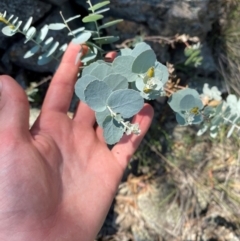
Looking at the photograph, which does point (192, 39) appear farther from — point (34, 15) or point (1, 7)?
point (1, 7)

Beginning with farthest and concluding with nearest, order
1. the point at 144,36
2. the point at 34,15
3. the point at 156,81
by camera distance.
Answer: the point at 144,36 → the point at 34,15 → the point at 156,81

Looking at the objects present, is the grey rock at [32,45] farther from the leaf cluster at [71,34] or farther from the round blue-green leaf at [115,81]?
the round blue-green leaf at [115,81]

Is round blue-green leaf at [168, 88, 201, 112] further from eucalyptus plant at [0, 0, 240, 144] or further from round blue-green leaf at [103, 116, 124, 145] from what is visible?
round blue-green leaf at [103, 116, 124, 145]

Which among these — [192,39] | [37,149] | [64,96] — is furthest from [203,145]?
[37,149]

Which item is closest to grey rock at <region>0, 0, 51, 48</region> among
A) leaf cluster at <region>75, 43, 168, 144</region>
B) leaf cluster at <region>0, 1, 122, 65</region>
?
leaf cluster at <region>0, 1, 122, 65</region>

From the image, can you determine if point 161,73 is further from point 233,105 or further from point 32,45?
point 32,45
